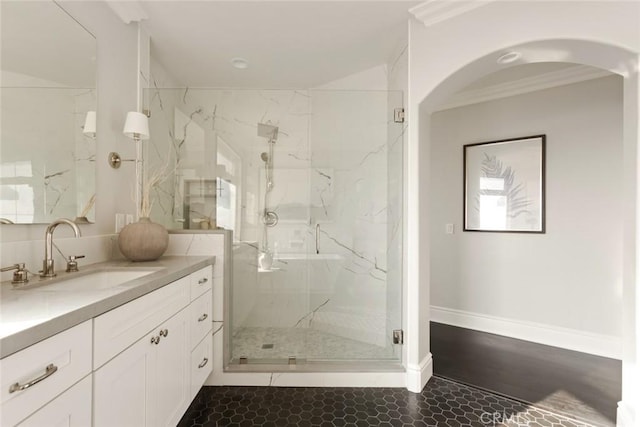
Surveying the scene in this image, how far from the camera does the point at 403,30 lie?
2.22m

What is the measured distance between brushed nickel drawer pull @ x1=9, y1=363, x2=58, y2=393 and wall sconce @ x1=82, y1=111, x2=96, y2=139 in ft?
4.50

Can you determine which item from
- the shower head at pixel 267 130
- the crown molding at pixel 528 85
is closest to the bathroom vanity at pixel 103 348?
the shower head at pixel 267 130

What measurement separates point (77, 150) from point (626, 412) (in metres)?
3.24

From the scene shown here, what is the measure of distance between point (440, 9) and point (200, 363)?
266 centimetres

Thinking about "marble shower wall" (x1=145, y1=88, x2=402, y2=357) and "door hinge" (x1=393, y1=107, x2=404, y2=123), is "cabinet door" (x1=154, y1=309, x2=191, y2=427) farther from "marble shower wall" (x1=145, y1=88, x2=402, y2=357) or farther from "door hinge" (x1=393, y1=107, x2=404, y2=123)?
"door hinge" (x1=393, y1=107, x2=404, y2=123)

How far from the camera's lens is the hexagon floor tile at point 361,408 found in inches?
67.9

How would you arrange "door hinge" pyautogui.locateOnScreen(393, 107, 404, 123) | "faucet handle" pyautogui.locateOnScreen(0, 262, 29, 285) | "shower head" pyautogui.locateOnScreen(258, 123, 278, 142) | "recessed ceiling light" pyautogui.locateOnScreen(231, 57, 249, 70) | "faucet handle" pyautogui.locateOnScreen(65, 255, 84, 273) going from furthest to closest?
1. "recessed ceiling light" pyautogui.locateOnScreen(231, 57, 249, 70)
2. "shower head" pyautogui.locateOnScreen(258, 123, 278, 142)
3. "door hinge" pyautogui.locateOnScreen(393, 107, 404, 123)
4. "faucet handle" pyautogui.locateOnScreen(65, 255, 84, 273)
5. "faucet handle" pyautogui.locateOnScreen(0, 262, 29, 285)

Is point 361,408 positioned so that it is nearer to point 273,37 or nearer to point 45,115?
point 45,115

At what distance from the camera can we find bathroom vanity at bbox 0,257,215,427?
2.33 ft

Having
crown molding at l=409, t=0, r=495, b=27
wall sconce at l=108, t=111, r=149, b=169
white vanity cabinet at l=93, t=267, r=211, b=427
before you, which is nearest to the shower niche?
wall sconce at l=108, t=111, r=149, b=169

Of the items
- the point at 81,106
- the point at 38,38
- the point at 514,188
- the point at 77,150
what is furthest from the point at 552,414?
the point at 38,38

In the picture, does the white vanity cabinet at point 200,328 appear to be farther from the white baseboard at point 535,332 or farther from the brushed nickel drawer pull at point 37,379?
the white baseboard at point 535,332

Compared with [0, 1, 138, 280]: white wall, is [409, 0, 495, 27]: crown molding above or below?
above

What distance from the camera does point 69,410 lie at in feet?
2.73
